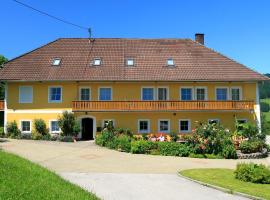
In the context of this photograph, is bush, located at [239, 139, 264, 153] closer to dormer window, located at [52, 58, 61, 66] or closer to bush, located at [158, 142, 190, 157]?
bush, located at [158, 142, 190, 157]

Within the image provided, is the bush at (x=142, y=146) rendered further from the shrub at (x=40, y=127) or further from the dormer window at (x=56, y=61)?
the dormer window at (x=56, y=61)

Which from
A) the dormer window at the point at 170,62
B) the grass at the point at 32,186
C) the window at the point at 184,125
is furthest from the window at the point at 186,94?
the grass at the point at 32,186

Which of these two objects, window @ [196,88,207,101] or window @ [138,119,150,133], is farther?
window @ [196,88,207,101]

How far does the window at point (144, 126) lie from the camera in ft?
115

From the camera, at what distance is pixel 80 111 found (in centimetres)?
3369

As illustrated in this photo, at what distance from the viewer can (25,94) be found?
115 ft

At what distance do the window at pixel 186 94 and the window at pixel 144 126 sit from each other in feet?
12.6

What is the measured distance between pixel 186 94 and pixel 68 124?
1066 cm

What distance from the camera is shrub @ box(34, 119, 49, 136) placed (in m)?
33.9

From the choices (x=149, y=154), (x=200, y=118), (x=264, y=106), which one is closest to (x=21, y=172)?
(x=149, y=154)

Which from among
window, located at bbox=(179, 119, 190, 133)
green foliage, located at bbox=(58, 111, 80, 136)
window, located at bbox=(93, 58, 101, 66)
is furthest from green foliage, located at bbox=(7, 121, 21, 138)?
window, located at bbox=(179, 119, 190, 133)

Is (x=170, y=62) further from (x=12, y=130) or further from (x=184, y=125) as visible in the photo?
(x=12, y=130)

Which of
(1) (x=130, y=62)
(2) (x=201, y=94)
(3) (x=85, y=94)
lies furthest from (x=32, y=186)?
(2) (x=201, y=94)

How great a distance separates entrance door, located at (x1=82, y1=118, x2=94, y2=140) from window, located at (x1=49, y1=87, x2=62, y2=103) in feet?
9.27
